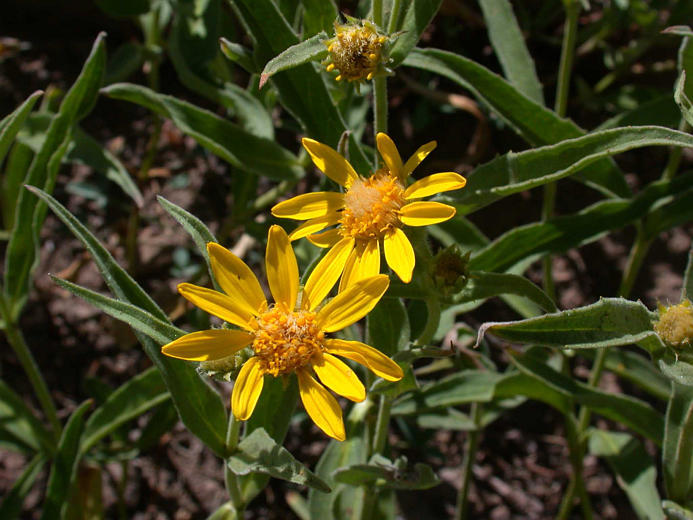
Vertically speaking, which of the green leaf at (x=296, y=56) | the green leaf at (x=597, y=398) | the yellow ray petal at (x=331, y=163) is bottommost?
the green leaf at (x=597, y=398)

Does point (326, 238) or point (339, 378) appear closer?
point (339, 378)

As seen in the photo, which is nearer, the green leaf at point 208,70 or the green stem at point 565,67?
the green stem at point 565,67

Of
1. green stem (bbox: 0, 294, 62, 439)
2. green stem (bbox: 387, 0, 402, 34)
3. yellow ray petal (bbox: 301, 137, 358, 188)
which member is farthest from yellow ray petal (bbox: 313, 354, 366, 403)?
green stem (bbox: 0, 294, 62, 439)

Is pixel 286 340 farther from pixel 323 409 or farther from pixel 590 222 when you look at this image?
pixel 590 222

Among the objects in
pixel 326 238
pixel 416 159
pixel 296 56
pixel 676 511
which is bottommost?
pixel 676 511

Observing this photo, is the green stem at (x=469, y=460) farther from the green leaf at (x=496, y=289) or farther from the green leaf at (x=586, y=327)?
the green leaf at (x=586, y=327)

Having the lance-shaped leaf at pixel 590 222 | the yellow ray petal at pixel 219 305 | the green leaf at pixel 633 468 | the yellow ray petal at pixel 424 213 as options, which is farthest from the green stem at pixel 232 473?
the green leaf at pixel 633 468

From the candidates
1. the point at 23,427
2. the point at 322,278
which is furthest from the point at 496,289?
the point at 23,427

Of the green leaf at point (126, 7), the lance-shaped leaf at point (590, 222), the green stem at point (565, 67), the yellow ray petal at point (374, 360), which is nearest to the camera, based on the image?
the yellow ray petal at point (374, 360)
